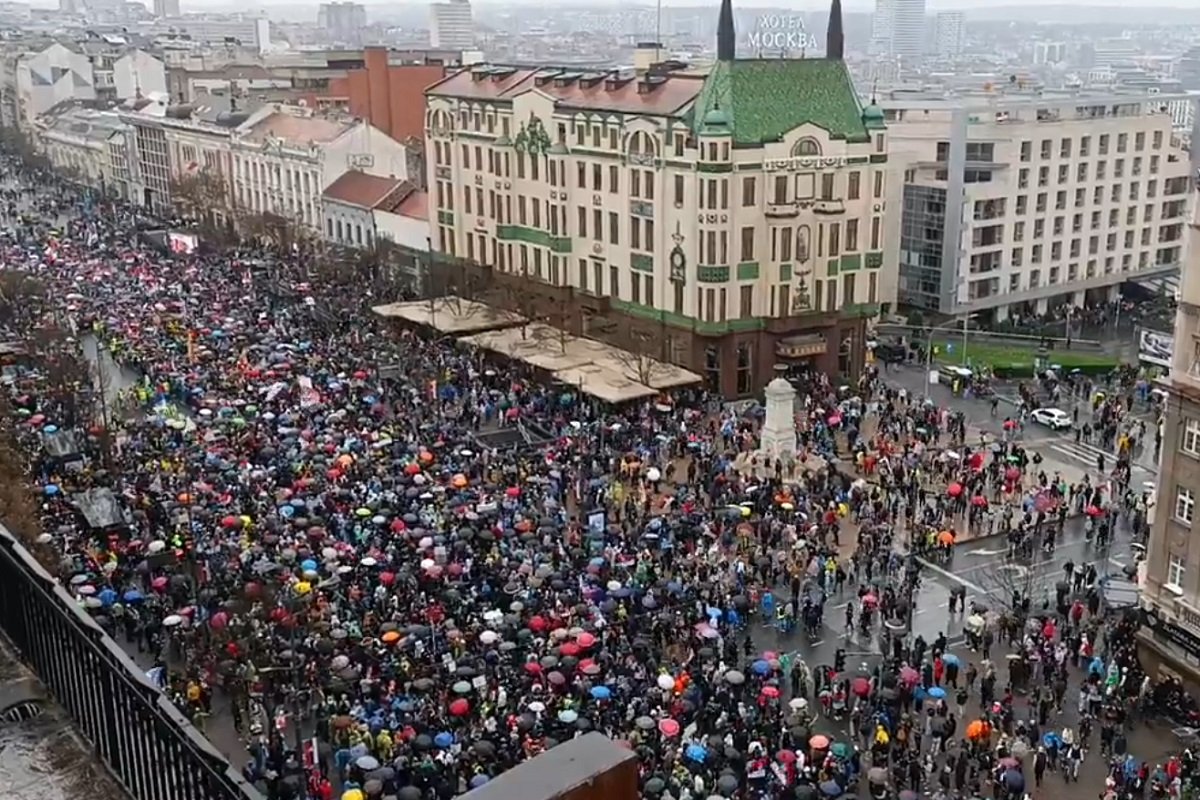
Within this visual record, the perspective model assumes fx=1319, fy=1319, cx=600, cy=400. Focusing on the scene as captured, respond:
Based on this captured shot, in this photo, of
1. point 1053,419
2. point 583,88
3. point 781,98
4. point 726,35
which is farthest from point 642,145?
point 1053,419

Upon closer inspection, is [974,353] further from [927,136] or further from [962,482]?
[962,482]

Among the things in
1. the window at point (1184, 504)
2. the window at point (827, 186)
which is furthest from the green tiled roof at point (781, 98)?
the window at point (1184, 504)

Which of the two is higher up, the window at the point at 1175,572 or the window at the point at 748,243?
the window at the point at 748,243

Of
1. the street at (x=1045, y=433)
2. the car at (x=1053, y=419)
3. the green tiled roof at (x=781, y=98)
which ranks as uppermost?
the green tiled roof at (x=781, y=98)

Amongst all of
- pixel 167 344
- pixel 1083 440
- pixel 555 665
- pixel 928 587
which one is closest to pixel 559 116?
pixel 167 344

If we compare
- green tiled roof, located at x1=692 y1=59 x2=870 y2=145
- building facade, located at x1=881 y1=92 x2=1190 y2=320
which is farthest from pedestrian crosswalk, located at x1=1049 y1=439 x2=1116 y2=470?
building facade, located at x1=881 y1=92 x2=1190 y2=320

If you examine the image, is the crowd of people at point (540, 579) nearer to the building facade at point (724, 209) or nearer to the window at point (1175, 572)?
the window at point (1175, 572)
